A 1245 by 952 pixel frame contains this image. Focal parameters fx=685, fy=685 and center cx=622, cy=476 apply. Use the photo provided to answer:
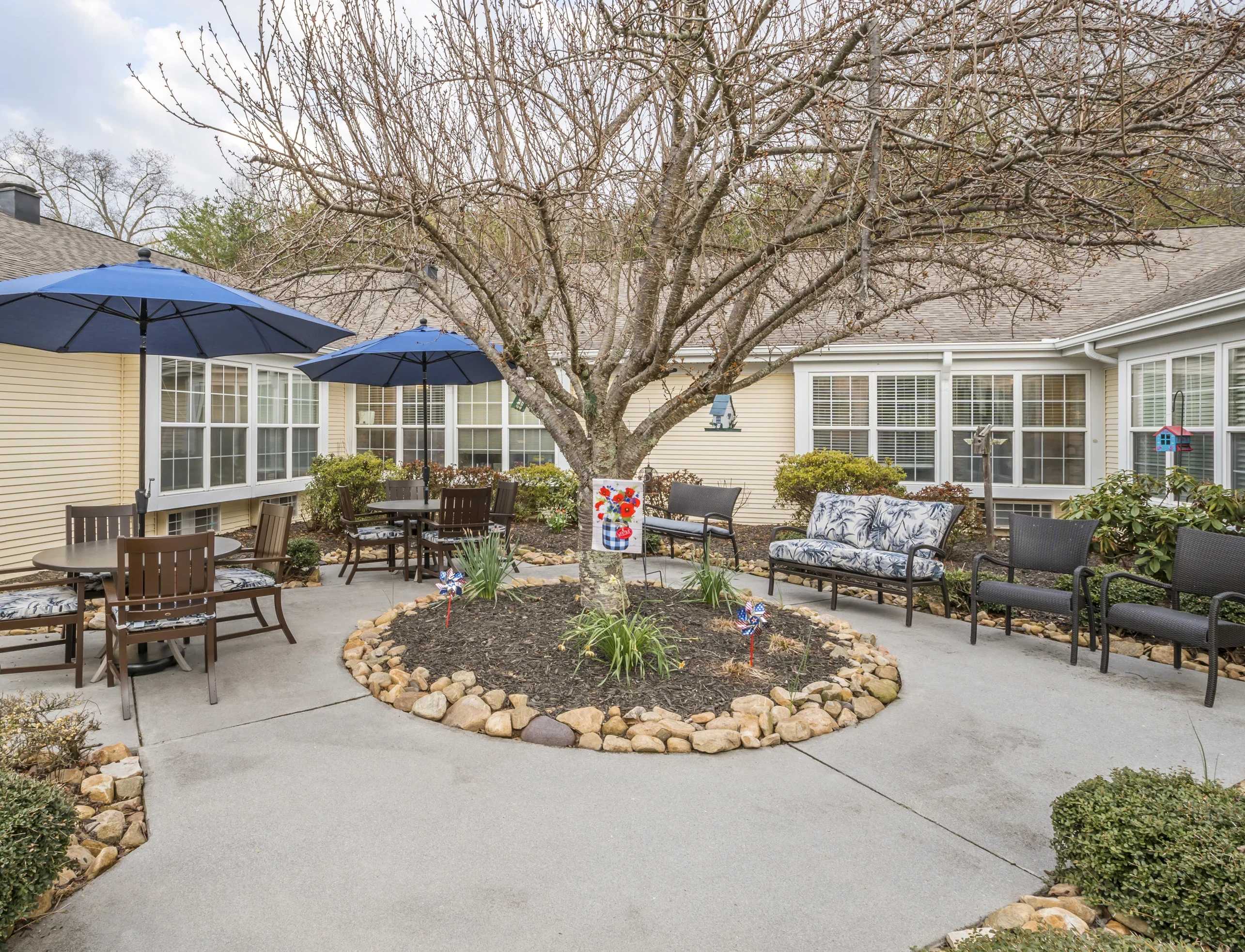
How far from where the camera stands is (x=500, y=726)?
3646 millimetres

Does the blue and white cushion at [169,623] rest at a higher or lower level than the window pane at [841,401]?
lower

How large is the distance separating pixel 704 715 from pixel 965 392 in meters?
9.08

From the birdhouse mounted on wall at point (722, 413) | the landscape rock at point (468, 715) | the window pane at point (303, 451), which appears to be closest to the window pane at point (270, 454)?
the window pane at point (303, 451)


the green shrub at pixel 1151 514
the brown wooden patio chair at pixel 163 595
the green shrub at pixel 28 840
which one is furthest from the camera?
the green shrub at pixel 1151 514

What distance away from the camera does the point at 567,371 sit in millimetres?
5410

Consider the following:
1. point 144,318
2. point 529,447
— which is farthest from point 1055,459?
point 144,318

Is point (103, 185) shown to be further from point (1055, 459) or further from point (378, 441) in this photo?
point (1055, 459)

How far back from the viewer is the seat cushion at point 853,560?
6066mm

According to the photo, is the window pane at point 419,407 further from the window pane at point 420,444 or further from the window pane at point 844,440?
the window pane at point 844,440

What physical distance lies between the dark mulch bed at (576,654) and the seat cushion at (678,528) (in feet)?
7.18

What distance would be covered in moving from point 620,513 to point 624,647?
2.77 ft

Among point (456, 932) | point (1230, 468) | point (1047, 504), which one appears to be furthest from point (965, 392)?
point (456, 932)

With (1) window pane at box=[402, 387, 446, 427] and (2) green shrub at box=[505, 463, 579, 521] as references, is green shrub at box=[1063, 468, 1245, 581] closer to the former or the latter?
(2) green shrub at box=[505, 463, 579, 521]

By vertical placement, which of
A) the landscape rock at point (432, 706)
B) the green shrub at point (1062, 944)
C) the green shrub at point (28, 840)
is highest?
the green shrub at point (28, 840)
